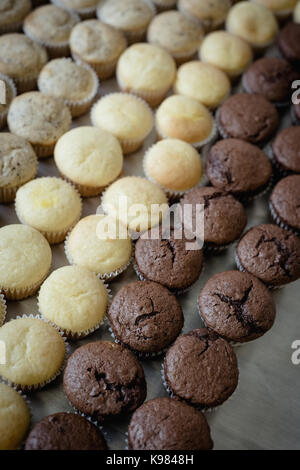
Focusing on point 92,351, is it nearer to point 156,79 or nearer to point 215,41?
point 156,79

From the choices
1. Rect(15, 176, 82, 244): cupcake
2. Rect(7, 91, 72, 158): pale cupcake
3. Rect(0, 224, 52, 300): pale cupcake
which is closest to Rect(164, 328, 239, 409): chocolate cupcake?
Rect(0, 224, 52, 300): pale cupcake

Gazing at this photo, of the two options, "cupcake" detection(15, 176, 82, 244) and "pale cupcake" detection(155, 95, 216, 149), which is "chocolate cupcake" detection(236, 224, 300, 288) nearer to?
"pale cupcake" detection(155, 95, 216, 149)

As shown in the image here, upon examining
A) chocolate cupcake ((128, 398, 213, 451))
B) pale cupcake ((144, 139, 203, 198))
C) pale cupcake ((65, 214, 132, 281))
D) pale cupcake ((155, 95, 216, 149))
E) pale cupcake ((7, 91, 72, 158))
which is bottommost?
chocolate cupcake ((128, 398, 213, 451))

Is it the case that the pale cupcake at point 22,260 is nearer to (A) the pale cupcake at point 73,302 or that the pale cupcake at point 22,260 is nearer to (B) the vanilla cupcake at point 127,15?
(A) the pale cupcake at point 73,302

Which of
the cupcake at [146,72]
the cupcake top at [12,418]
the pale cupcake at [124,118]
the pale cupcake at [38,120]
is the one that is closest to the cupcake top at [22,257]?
the cupcake top at [12,418]
